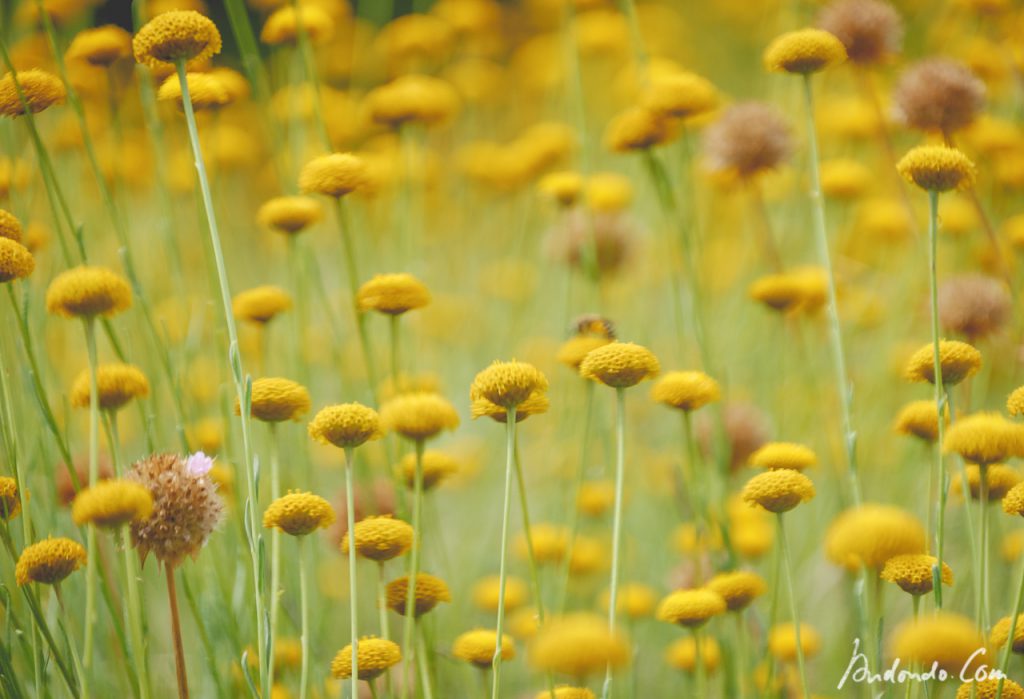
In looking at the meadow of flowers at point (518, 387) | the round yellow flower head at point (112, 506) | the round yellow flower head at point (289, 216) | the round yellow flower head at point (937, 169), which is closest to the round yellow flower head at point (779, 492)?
the meadow of flowers at point (518, 387)

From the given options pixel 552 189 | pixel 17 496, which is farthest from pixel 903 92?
pixel 17 496

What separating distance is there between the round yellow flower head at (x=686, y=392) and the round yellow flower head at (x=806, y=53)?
1.32 ft

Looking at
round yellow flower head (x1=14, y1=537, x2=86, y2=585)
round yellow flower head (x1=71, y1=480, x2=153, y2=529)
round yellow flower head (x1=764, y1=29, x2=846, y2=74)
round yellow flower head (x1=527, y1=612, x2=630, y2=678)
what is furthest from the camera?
round yellow flower head (x1=764, y1=29, x2=846, y2=74)

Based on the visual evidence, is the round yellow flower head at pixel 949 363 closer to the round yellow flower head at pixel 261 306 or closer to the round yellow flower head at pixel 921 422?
the round yellow flower head at pixel 921 422

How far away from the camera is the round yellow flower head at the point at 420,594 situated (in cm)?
102

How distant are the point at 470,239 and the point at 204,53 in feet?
7.27

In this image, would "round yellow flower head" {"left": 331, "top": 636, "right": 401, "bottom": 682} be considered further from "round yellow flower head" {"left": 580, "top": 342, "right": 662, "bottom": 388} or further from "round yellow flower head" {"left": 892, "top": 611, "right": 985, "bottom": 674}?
"round yellow flower head" {"left": 892, "top": 611, "right": 985, "bottom": 674}

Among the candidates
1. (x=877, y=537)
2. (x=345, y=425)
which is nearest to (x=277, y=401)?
(x=345, y=425)

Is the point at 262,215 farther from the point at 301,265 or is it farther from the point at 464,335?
the point at 464,335

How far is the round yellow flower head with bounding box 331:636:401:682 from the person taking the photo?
3.00 ft

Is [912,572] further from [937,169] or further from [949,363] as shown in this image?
[937,169]

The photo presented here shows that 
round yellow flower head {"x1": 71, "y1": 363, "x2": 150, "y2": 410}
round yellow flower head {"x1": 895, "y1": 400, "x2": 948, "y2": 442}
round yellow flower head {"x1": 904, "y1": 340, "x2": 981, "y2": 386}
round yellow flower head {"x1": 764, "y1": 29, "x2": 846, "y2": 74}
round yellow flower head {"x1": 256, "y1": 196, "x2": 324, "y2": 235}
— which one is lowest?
round yellow flower head {"x1": 895, "y1": 400, "x2": 948, "y2": 442}

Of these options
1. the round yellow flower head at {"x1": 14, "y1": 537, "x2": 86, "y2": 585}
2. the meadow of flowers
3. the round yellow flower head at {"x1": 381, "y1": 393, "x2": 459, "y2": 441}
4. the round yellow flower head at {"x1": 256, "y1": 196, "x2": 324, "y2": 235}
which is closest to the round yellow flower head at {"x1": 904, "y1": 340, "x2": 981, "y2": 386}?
the meadow of flowers

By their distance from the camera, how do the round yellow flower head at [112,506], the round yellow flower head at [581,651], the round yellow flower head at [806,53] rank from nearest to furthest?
the round yellow flower head at [581,651] < the round yellow flower head at [112,506] < the round yellow flower head at [806,53]
